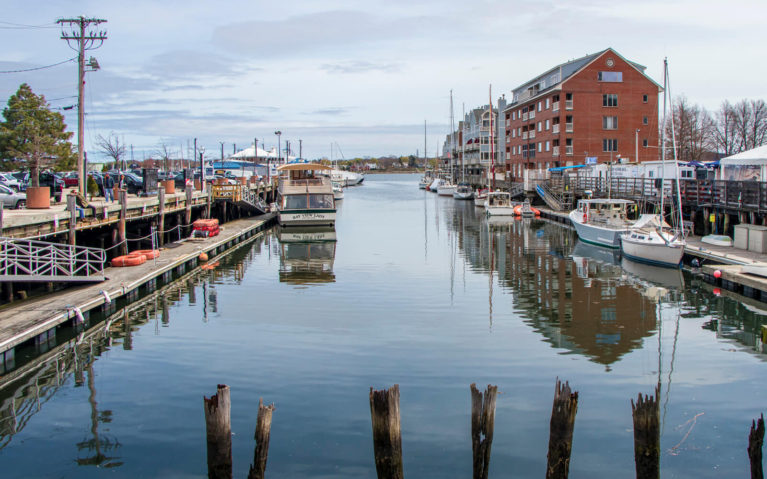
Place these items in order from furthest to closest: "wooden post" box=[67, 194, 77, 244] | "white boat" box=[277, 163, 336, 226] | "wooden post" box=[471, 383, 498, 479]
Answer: "white boat" box=[277, 163, 336, 226] → "wooden post" box=[67, 194, 77, 244] → "wooden post" box=[471, 383, 498, 479]

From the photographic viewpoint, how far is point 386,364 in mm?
16672

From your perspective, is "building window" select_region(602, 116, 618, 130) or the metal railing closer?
the metal railing

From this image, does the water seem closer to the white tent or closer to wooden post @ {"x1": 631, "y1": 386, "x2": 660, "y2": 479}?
wooden post @ {"x1": 631, "y1": 386, "x2": 660, "y2": 479}

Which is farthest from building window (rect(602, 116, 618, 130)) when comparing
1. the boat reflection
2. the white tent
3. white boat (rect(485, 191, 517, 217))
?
the boat reflection

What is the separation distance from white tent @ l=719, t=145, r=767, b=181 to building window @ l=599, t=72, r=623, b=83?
30.1 m

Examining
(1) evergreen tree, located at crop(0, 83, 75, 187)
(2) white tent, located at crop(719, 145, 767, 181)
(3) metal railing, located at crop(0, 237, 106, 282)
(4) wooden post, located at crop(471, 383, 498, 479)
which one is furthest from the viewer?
(1) evergreen tree, located at crop(0, 83, 75, 187)

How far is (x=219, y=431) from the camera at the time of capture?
9484mm

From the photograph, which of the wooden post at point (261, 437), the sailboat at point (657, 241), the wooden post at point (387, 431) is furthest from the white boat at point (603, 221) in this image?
the wooden post at point (261, 437)

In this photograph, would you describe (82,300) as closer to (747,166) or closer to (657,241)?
(657,241)

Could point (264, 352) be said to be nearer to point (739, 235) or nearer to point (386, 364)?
point (386, 364)

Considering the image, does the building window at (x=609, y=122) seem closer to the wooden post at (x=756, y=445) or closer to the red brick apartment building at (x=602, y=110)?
the red brick apartment building at (x=602, y=110)

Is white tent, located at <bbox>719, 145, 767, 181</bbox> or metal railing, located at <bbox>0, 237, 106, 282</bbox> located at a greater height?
white tent, located at <bbox>719, 145, 767, 181</bbox>

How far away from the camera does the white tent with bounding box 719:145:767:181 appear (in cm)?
3569

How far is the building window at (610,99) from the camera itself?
70188mm
